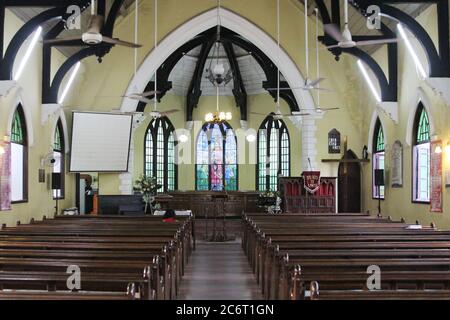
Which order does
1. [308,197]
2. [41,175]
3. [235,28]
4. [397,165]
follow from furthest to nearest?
[235,28]
[308,197]
[397,165]
[41,175]

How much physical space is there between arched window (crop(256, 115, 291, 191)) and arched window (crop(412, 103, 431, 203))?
9939 mm

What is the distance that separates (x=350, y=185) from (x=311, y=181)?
98.0 inches

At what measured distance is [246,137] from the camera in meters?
23.3

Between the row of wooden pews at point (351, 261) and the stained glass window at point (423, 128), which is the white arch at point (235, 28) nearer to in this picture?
the stained glass window at point (423, 128)

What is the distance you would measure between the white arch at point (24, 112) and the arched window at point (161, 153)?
9.74 metres

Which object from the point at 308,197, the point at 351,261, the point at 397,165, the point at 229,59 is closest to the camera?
the point at 351,261

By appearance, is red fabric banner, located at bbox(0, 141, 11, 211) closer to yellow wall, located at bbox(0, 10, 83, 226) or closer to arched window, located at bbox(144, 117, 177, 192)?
yellow wall, located at bbox(0, 10, 83, 226)

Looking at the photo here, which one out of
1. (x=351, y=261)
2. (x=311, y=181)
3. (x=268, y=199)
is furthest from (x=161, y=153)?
(x=351, y=261)

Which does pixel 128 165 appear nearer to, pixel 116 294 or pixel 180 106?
pixel 180 106

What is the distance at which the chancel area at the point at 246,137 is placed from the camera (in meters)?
6.05

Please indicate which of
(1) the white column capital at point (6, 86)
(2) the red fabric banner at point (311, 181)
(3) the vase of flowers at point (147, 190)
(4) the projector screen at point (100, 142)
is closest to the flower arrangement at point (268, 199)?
(2) the red fabric banner at point (311, 181)

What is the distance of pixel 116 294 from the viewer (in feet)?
12.2

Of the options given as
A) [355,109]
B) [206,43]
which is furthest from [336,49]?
[206,43]

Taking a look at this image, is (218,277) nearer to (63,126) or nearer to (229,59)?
(63,126)
